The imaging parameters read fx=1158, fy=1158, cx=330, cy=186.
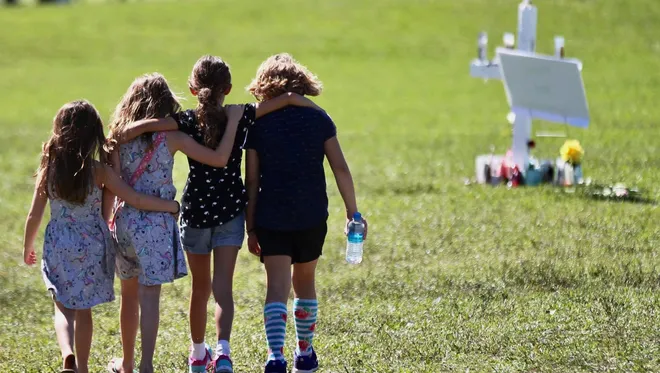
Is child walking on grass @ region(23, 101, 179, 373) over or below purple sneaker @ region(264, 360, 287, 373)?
over

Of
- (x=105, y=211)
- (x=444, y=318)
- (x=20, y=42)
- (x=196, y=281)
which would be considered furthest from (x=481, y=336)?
(x=20, y=42)

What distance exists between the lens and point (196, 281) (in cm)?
634

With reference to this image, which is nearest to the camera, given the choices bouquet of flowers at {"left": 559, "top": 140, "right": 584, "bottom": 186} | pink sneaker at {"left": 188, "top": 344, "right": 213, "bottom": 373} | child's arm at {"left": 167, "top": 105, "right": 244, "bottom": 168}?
child's arm at {"left": 167, "top": 105, "right": 244, "bottom": 168}

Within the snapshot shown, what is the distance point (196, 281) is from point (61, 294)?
2.37 feet

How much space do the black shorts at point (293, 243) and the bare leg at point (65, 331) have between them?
107 centimetres

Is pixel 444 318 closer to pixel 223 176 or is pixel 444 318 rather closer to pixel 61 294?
pixel 223 176

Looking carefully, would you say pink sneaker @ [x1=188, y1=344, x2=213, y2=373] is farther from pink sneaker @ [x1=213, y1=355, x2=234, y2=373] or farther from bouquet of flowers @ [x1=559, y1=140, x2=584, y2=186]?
bouquet of flowers @ [x1=559, y1=140, x2=584, y2=186]

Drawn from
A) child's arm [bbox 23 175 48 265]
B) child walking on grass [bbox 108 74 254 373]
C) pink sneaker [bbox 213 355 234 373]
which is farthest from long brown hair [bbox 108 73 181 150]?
pink sneaker [bbox 213 355 234 373]

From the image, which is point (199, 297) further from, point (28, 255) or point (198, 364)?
point (28, 255)

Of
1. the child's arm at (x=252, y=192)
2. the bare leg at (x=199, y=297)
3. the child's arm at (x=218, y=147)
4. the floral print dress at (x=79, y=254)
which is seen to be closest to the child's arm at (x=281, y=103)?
the child's arm at (x=218, y=147)

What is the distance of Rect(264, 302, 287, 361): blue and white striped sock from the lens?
5.98 metres

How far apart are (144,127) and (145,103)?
0.15 meters

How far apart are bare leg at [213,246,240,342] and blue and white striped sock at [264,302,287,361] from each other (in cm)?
21

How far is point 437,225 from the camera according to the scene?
10828mm
